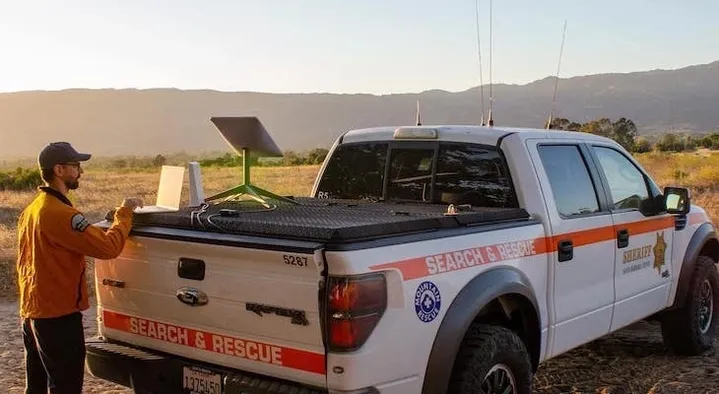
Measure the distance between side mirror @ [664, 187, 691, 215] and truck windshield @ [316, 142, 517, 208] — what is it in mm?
1639

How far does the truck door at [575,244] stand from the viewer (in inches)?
179

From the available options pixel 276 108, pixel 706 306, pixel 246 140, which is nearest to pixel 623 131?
pixel 706 306

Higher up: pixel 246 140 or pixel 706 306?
pixel 246 140

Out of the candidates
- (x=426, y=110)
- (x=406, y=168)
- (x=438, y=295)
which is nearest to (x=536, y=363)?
(x=438, y=295)

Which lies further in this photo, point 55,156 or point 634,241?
point 634,241

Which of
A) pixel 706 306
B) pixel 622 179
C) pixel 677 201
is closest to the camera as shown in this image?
pixel 622 179

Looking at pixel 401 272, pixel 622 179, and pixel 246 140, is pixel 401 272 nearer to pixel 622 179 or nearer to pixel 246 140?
pixel 246 140

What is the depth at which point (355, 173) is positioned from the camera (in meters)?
5.52

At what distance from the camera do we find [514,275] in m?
4.04

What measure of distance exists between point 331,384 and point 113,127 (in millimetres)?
137417

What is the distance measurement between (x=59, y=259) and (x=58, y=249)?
5cm

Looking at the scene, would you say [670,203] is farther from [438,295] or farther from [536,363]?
[438,295]

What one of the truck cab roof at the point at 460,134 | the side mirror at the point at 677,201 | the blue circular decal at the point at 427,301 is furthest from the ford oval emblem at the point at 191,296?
the side mirror at the point at 677,201

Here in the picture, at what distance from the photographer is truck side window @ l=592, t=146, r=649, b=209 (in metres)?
5.35
